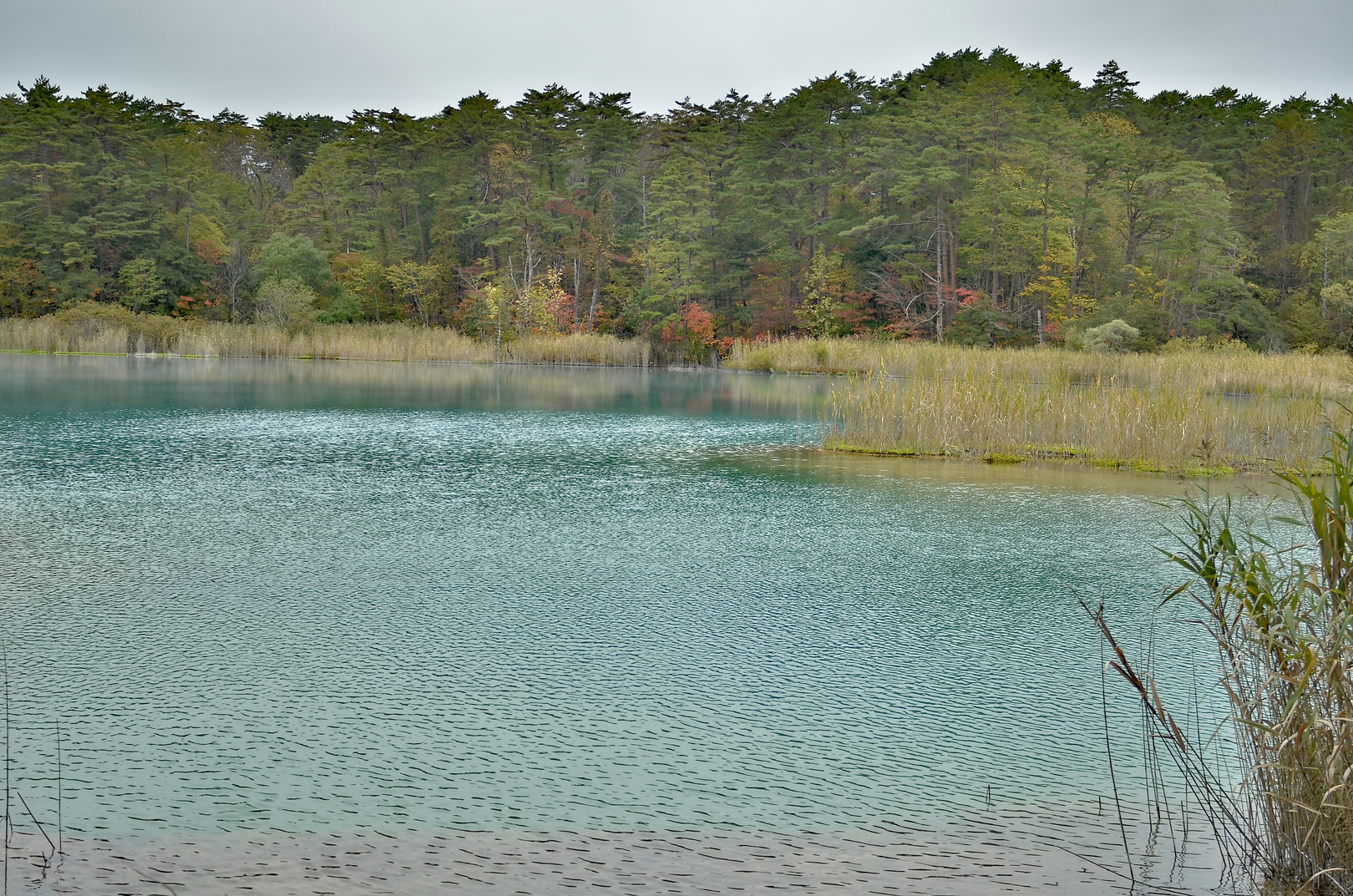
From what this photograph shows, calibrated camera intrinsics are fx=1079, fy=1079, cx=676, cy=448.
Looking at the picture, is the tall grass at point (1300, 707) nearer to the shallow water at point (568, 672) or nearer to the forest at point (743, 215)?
the shallow water at point (568, 672)

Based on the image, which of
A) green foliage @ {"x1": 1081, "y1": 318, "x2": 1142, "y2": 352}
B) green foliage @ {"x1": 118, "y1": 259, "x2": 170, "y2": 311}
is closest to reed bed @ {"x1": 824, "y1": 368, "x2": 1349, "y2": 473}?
green foliage @ {"x1": 1081, "y1": 318, "x2": 1142, "y2": 352}

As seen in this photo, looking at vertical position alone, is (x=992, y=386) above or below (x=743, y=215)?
below

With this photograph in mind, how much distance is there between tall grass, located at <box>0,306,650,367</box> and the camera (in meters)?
32.2

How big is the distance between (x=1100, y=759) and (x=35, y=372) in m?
24.1

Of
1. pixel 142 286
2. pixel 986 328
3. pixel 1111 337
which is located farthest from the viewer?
pixel 142 286

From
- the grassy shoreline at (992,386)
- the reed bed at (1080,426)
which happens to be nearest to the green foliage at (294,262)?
the grassy shoreline at (992,386)

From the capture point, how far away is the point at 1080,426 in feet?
39.6

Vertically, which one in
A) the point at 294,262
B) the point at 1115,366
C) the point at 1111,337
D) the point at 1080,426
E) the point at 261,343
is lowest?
the point at 1080,426

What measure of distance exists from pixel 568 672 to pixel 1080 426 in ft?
30.4

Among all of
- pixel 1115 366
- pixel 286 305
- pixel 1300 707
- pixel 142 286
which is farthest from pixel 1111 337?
pixel 142 286

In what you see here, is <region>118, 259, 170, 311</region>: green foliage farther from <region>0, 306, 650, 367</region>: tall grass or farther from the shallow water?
the shallow water

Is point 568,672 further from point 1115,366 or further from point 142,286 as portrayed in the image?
point 142,286

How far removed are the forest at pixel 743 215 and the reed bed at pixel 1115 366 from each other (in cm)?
538

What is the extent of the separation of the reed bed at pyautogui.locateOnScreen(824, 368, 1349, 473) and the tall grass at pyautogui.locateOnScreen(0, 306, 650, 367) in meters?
21.2
